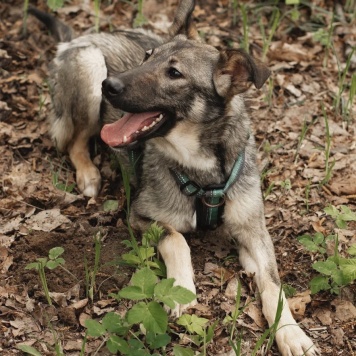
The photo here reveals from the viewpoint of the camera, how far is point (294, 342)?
3900mm

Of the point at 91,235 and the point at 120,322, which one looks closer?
the point at 120,322

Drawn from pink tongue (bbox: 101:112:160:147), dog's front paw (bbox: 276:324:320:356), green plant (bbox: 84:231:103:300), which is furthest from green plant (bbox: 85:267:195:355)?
pink tongue (bbox: 101:112:160:147)

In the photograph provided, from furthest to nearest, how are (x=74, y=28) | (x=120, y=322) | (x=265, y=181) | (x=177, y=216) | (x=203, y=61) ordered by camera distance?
(x=74, y=28), (x=265, y=181), (x=177, y=216), (x=203, y=61), (x=120, y=322)

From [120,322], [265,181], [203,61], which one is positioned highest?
[203,61]

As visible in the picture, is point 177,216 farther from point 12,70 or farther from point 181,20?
point 12,70

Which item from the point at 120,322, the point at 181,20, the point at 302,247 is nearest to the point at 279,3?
the point at 181,20

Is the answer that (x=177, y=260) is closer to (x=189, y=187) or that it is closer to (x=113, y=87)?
(x=189, y=187)

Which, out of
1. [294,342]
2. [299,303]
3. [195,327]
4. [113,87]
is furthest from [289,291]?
[113,87]

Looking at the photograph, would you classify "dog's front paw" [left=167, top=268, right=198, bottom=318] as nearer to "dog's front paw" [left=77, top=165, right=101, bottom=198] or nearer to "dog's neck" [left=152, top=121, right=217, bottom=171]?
"dog's neck" [left=152, top=121, right=217, bottom=171]

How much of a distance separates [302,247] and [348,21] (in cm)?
363

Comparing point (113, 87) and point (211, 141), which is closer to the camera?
point (113, 87)

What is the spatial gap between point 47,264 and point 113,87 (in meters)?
1.24

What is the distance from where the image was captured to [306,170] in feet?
18.5

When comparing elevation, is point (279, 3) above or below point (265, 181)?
above
